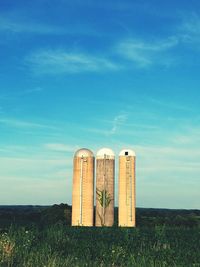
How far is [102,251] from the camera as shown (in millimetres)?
14836

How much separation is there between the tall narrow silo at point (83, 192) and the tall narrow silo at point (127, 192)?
247 cm

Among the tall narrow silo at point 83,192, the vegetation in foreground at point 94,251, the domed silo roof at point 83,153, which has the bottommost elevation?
the vegetation in foreground at point 94,251

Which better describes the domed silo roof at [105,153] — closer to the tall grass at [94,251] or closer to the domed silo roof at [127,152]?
the domed silo roof at [127,152]

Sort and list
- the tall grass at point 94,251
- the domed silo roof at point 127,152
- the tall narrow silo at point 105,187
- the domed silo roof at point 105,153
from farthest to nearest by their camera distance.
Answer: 1. the domed silo roof at point 127,152
2. the domed silo roof at point 105,153
3. the tall narrow silo at point 105,187
4. the tall grass at point 94,251

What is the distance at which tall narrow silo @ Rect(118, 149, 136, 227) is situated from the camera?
3538 centimetres

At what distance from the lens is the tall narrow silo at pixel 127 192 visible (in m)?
35.4

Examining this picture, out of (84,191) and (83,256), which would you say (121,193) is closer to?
(84,191)

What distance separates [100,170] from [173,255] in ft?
69.2

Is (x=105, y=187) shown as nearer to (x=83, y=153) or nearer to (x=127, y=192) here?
(x=127, y=192)

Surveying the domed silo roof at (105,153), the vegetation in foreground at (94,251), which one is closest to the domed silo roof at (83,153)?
the domed silo roof at (105,153)

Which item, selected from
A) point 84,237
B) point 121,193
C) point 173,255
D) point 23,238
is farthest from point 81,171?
point 173,255

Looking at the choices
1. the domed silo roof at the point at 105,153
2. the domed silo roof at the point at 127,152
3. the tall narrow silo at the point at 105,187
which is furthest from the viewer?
the domed silo roof at the point at 127,152

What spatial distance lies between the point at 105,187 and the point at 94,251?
20.1 m

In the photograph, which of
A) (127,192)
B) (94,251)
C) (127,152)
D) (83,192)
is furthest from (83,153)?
(94,251)
